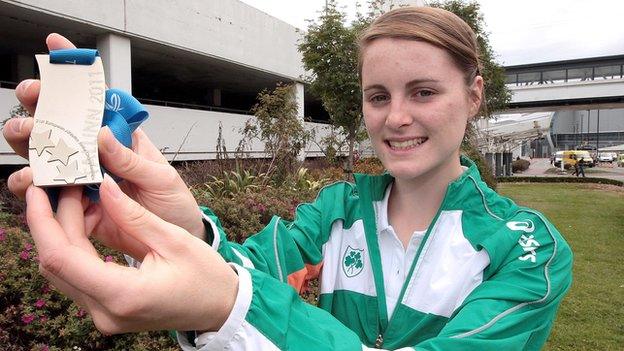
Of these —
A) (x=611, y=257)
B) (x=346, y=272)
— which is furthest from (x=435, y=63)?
(x=611, y=257)

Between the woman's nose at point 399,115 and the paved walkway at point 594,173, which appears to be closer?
the woman's nose at point 399,115

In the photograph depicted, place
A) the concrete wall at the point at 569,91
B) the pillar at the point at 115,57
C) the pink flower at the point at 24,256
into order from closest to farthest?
the pink flower at the point at 24,256 < the pillar at the point at 115,57 < the concrete wall at the point at 569,91

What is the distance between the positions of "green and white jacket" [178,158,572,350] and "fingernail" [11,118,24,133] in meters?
0.45

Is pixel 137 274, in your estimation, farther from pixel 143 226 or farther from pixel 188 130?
pixel 188 130

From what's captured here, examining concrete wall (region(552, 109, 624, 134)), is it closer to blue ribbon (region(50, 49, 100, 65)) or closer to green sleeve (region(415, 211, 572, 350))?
green sleeve (region(415, 211, 572, 350))

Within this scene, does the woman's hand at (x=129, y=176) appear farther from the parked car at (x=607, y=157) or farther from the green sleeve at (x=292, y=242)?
the parked car at (x=607, y=157)

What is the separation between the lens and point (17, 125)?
89 cm

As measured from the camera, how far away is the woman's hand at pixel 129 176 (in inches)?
34.3

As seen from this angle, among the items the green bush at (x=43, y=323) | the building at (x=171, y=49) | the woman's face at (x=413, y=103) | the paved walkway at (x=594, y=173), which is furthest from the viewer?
the paved walkway at (x=594, y=173)

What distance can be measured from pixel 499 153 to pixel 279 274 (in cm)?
2838

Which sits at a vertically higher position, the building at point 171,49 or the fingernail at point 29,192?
the building at point 171,49

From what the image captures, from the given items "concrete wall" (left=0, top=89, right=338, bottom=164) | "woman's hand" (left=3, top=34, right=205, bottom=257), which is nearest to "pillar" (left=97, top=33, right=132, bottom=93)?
"concrete wall" (left=0, top=89, right=338, bottom=164)

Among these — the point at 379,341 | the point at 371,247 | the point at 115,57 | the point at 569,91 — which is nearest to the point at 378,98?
the point at 371,247

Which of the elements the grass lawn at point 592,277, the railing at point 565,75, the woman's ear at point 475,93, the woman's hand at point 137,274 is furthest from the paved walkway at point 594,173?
the woman's hand at point 137,274
